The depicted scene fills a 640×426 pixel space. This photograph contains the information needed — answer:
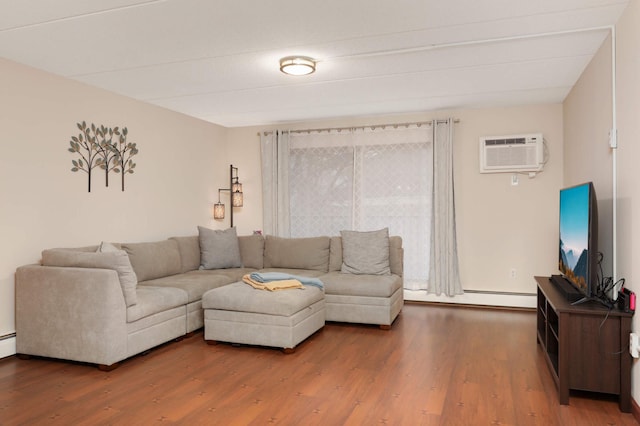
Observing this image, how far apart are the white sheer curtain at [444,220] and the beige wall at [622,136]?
5.85 ft

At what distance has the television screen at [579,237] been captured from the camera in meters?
2.79

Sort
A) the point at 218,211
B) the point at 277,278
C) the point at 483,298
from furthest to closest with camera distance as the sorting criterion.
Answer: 1. the point at 218,211
2. the point at 483,298
3. the point at 277,278

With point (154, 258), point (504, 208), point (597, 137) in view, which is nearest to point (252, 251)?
point (154, 258)

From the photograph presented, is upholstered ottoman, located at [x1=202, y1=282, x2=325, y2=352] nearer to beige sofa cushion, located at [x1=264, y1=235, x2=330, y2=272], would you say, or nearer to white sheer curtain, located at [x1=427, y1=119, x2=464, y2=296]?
beige sofa cushion, located at [x1=264, y1=235, x2=330, y2=272]

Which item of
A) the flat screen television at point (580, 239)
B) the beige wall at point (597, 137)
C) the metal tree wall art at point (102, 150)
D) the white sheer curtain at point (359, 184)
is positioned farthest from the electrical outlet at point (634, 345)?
the metal tree wall art at point (102, 150)

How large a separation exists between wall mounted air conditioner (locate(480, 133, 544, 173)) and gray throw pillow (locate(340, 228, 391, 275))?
154cm

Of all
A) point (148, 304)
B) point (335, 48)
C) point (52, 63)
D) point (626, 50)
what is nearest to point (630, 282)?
point (626, 50)

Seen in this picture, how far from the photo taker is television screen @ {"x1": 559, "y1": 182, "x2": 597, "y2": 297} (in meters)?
2.79

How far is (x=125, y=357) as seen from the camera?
3.43 metres

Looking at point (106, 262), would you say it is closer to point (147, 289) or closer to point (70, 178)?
point (147, 289)

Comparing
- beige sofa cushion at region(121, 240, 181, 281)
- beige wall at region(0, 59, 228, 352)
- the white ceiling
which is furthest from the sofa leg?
the white ceiling

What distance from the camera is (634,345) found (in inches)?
100

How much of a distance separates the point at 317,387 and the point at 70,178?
292 cm

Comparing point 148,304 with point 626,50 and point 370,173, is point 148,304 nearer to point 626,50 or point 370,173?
point 370,173
